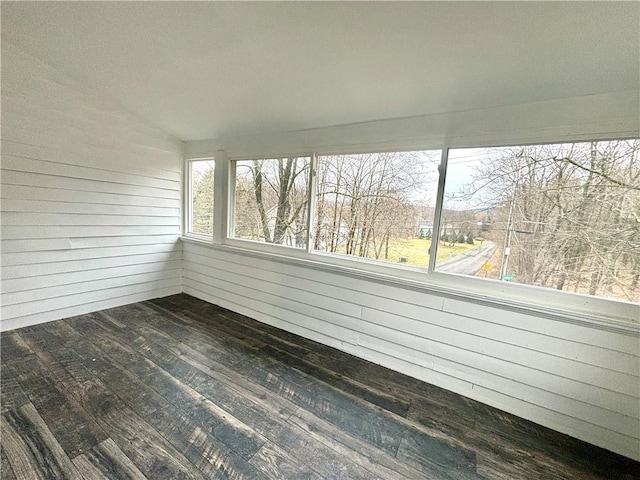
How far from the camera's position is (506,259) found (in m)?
1.92

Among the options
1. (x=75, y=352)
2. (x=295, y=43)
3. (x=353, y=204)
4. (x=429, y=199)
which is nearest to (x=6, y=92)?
(x=75, y=352)

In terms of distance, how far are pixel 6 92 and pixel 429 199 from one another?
3.83 m

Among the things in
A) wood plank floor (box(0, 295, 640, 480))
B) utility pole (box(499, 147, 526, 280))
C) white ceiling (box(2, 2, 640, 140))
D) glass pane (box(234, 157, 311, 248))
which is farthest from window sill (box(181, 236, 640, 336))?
white ceiling (box(2, 2, 640, 140))

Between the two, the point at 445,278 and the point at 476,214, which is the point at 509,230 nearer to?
the point at 476,214

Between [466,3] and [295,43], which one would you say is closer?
[466,3]

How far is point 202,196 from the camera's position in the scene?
379 cm

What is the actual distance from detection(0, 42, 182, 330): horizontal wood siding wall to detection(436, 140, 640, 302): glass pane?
11.5 feet

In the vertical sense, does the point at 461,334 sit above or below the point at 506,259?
below

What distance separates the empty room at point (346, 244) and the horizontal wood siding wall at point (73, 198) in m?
0.02

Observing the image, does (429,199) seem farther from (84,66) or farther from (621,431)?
(84,66)

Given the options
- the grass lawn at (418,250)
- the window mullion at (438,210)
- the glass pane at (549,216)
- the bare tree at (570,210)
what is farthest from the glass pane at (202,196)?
the bare tree at (570,210)

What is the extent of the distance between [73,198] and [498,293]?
13.5 ft

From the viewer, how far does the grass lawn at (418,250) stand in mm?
2102

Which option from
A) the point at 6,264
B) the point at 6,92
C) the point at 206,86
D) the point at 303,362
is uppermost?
the point at 206,86
